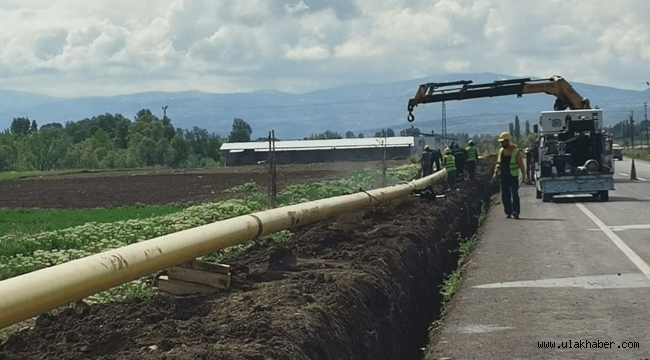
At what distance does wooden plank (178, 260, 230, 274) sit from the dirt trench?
0.70ft

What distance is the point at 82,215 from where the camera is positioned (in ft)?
90.0

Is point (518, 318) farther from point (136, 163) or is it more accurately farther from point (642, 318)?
point (136, 163)

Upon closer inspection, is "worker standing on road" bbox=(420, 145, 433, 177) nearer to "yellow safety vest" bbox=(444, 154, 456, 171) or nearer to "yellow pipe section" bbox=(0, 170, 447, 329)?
"yellow safety vest" bbox=(444, 154, 456, 171)

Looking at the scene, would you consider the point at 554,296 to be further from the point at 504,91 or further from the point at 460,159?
the point at 504,91

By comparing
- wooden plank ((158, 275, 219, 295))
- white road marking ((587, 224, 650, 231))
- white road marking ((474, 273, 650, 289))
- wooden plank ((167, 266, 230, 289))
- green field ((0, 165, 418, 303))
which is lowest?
white road marking ((587, 224, 650, 231))

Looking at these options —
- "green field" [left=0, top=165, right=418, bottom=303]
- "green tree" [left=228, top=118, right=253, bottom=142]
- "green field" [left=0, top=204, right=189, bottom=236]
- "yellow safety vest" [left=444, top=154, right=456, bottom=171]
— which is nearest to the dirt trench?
"green field" [left=0, top=165, right=418, bottom=303]

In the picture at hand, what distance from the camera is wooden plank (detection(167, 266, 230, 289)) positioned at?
8867mm

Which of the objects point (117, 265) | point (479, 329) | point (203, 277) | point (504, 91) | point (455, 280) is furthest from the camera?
point (504, 91)

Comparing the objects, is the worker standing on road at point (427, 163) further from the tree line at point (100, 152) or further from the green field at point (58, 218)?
the tree line at point (100, 152)

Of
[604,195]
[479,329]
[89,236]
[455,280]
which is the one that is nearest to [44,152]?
[604,195]

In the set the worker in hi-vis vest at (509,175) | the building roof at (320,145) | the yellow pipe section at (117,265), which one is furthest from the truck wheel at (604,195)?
the building roof at (320,145)

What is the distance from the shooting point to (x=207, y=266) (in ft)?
29.5

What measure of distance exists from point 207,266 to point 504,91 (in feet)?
85.7

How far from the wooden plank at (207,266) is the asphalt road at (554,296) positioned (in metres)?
1.91
